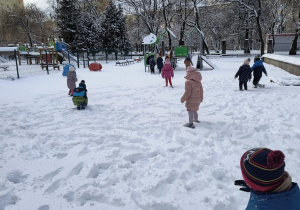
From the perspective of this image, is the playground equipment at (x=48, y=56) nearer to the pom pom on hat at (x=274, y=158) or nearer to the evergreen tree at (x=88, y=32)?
the evergreen tree at (x=88, y=32)

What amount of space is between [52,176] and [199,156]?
2471 millimetres

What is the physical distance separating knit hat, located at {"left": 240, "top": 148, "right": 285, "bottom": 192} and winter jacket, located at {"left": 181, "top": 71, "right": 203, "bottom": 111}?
3840 mm

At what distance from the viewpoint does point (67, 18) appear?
38.3 metres

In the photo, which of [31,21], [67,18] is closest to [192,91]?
[67,18]

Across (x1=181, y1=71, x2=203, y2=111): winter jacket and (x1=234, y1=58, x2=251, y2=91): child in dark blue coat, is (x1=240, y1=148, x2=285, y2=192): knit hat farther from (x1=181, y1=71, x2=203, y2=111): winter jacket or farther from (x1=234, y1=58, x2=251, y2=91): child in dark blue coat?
(x1=234, y1=58, x2=251, y2=91): child in dark blue coat

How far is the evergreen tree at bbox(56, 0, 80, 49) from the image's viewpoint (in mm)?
38188

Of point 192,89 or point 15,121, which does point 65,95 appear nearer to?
point 15,121

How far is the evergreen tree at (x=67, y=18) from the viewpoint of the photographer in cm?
3819

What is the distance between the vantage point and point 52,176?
3646 millimetres

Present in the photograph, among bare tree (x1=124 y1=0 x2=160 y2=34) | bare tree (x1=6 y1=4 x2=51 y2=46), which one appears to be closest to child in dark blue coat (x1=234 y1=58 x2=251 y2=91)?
bare tree (x1=124 y1=0 x2=160 y2=34)

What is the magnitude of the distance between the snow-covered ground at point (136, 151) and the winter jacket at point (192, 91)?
619mm

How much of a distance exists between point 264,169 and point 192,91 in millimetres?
4025

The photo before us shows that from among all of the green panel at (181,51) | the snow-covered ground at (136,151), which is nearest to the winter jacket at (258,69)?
the snow-covered ground at (136,151)

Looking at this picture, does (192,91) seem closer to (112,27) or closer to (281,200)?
(281,200)
